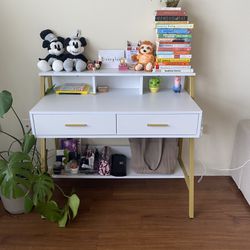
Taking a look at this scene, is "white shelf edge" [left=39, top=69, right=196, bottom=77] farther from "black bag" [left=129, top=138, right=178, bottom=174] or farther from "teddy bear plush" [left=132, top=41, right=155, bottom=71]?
"black bag" [left=129, top=138, right=178, bottom=174]

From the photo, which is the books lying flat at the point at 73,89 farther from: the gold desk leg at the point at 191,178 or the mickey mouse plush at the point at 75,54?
the gold desk leg at the point at 191,178

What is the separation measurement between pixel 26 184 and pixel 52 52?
32.2 inches

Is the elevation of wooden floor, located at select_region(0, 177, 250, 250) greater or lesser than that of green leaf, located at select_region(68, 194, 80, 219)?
lesser

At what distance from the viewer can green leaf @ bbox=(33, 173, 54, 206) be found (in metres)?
1.52

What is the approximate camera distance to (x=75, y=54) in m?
1.75

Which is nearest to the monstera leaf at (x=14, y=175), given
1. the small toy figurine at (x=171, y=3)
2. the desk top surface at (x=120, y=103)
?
the desk top surface at (x=120, y=103)

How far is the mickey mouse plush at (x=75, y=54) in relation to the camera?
171cm

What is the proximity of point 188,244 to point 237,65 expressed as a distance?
1177mm

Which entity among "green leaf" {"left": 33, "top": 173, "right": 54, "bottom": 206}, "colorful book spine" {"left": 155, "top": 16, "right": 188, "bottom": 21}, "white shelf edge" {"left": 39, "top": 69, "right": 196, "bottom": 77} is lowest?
"green leaf" {"left": 33, "top": 173, "right": 54, "bottom": 206}

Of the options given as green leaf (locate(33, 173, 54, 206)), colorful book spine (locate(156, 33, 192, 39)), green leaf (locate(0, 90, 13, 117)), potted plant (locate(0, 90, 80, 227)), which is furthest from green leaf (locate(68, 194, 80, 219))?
colorful book spine (locate(156, 33, 192, 39))

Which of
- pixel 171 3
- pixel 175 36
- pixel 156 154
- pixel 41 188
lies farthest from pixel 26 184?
pixel 171 3

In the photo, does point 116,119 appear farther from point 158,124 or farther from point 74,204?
point 74,204

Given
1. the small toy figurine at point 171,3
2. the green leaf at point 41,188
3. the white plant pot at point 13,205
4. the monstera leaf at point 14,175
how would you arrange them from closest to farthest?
1. the monstera leaf at point 14,175
2. the green leaf at point 41,188
3. the small toy figurine at point 171,3
4. the white plant pot at point 13,205

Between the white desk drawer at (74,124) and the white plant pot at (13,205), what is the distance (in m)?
0.51
